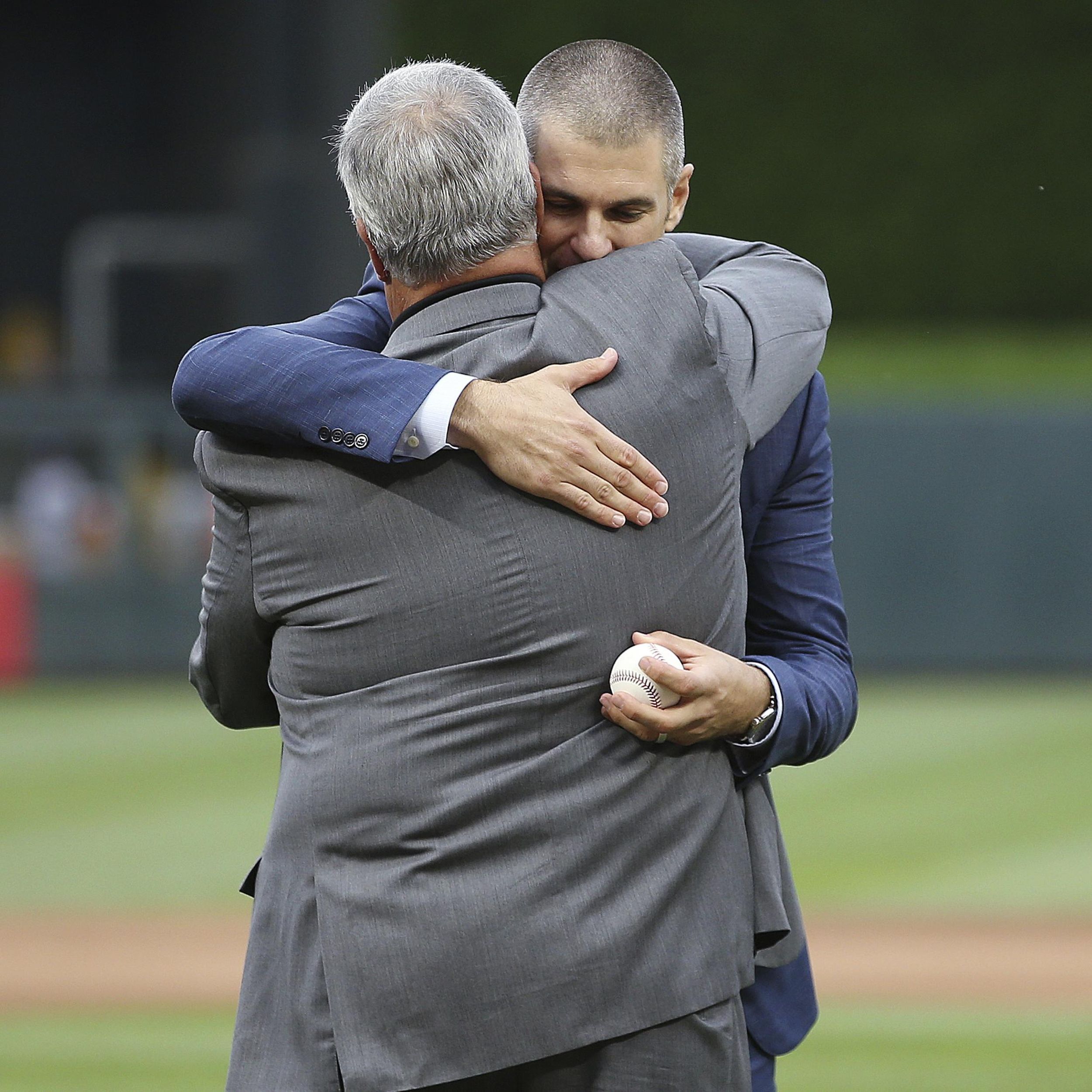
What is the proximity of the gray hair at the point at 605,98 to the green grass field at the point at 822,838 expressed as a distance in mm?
3206

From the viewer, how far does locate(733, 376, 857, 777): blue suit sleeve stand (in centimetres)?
196

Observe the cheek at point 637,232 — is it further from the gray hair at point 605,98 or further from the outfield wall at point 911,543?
the outfield wall at point 911,543

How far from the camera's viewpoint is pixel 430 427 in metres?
1.70

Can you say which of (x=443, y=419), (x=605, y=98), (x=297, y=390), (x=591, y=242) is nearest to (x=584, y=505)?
(x=443, y=419)

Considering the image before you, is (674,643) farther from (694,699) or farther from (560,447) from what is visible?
(560,447)

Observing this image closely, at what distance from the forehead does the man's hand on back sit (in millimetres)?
453

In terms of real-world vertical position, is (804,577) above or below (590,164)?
below

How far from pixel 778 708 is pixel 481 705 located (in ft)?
1.16

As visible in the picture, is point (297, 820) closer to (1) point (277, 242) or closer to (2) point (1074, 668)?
(2) point (1074, 668)

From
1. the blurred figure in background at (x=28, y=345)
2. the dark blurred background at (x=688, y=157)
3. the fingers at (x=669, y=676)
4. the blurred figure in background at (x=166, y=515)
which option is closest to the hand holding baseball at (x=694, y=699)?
the fingers at (x=669, y=676)

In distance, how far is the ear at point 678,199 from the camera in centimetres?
227

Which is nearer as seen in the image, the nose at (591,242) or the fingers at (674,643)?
the fingers at (674,643)

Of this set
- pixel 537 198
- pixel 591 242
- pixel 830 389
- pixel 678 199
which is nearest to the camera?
pixel 537 198

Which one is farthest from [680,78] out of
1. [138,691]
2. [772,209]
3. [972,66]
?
[138,691]
